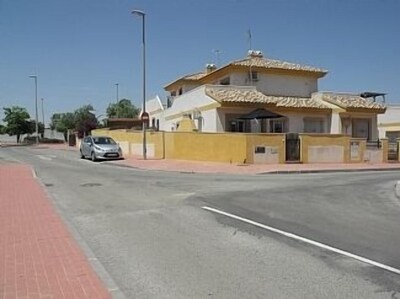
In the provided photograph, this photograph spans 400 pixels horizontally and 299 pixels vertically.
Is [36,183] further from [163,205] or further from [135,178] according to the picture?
[163,205]

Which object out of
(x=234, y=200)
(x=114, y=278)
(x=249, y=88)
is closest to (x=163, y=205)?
(x=234, y=200)

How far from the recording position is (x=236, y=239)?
835cm

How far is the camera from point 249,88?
36562mm

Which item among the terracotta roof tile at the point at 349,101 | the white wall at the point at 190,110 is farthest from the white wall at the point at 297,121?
the white wall at the point at 190,110

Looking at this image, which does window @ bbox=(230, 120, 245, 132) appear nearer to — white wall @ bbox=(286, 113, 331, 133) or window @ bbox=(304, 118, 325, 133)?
white wall @ bbox=(286, 113, 331, 133)

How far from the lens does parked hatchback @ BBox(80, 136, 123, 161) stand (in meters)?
31.7

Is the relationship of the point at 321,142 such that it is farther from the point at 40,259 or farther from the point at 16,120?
the point at 16,120

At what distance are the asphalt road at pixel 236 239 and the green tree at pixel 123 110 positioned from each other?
71.5 meters

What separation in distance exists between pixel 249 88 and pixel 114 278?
103ft

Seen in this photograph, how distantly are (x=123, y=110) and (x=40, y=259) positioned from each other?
83.3 m

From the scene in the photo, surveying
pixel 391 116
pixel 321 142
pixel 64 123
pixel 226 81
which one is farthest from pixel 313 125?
pixel 64 123

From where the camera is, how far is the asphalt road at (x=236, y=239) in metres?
5.81

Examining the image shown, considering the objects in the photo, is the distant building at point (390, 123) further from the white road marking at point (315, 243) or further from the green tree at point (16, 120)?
the green tree at point (16, 120)

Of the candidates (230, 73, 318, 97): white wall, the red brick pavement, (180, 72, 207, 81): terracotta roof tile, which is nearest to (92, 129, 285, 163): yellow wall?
(230, 73, 318, 97): white wall
